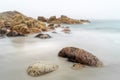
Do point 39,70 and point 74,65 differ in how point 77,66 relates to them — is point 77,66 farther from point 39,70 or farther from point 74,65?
point 39,70

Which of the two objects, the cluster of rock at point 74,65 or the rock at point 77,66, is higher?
the cluster of rock at point 74,65

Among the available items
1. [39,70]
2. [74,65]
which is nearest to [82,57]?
[74,65]

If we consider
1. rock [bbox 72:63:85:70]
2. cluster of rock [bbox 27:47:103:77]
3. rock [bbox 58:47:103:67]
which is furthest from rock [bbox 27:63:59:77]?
rock [bbox 58:47:103:67]

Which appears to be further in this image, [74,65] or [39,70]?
[74,65]

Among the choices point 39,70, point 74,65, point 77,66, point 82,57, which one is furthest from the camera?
point 82,57

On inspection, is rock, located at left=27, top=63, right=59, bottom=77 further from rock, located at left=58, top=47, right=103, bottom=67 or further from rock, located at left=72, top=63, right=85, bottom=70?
rock, located at left=58, top=47, right=103, bottom=67

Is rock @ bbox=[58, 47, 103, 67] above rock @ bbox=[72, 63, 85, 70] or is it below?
above

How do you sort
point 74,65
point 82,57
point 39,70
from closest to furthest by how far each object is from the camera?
point 39,70, point 74,65, point 82,57

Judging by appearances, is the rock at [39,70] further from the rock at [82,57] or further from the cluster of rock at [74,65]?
the rock at [82,57]

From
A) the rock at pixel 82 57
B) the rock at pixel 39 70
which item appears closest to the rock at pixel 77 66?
the rock at pixel 82 57

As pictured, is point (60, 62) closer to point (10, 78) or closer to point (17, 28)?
point (10, 78)

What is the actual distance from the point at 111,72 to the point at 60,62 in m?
2.64

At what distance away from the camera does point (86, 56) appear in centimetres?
971

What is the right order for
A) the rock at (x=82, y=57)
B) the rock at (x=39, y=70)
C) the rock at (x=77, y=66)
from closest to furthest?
1. the rock at (x=39, y=70)
2. the rock at (x=77, y=66)
3. the rock at (x=82, y=57)
